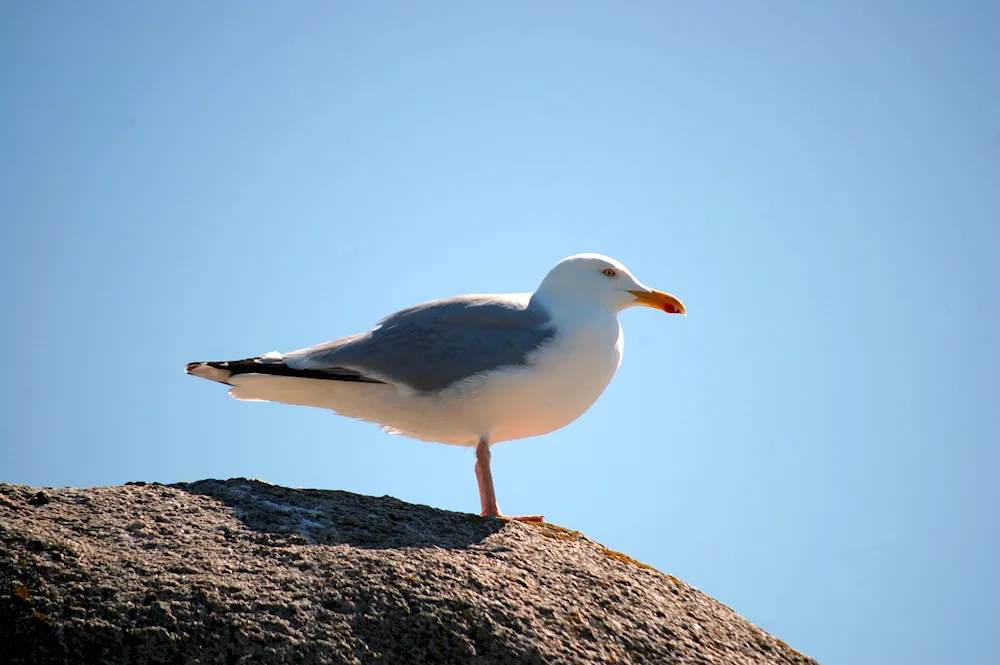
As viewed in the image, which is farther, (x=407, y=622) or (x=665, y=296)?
(x=665, y=296)

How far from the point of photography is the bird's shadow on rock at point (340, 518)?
6324 millimetres

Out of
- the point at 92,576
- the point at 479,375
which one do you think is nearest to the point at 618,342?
the point at 479,375

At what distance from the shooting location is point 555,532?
297 inches

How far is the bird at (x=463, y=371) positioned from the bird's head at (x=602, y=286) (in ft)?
0.34

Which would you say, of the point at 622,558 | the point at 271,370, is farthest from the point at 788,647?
the point at 271,370

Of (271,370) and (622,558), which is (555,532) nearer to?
(622,558)

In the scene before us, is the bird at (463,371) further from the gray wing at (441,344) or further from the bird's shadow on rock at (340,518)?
the bird's shadow on rock at (340,518)

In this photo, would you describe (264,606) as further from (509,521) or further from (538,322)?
(538,322)

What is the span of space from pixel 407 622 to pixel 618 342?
14.7ft

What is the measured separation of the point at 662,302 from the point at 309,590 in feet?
16.9

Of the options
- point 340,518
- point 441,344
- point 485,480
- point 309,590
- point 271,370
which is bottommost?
point 309,590

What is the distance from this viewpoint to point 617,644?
5891 mm

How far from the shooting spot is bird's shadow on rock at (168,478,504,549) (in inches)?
249

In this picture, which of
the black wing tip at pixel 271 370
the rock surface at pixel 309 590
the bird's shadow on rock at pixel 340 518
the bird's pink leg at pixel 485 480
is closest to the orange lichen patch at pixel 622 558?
the rock surface at pixel 309 590
